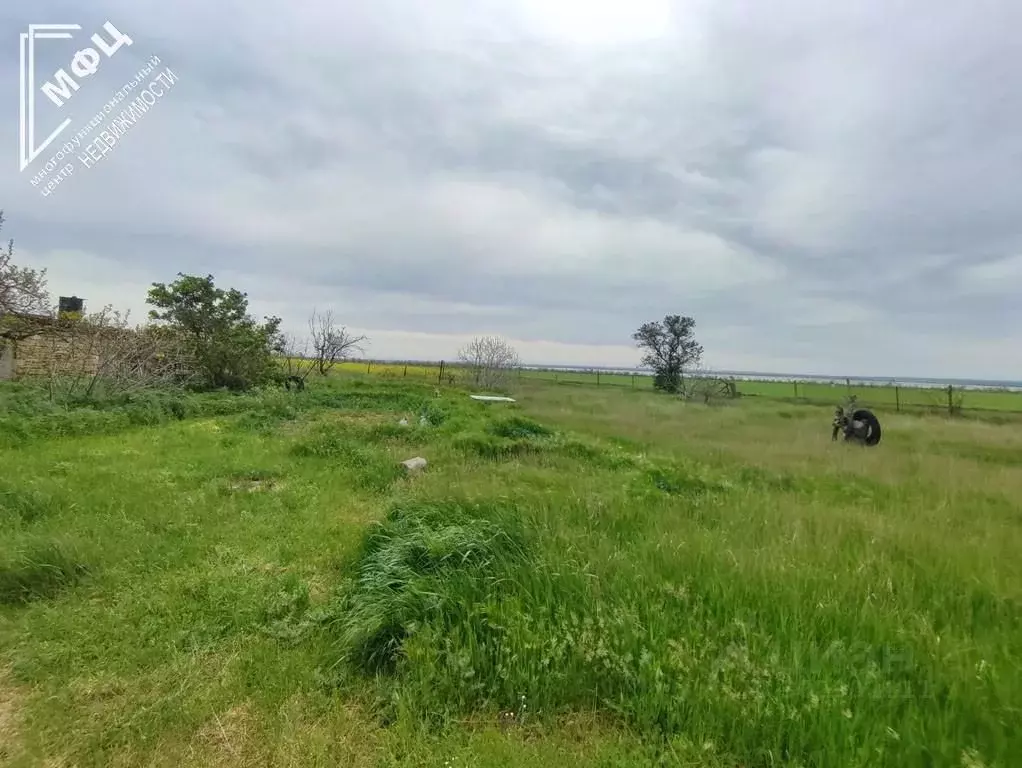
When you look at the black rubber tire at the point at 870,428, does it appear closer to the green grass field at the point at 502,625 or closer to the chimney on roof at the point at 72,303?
the green grass field at the point at 502,625

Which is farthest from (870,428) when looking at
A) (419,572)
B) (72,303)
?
(72,303)

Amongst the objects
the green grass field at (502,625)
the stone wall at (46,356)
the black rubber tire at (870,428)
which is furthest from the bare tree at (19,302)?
the black rubber tire at (870,428)

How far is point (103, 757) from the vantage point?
2039mm

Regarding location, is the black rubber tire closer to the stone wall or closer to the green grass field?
the green grass field

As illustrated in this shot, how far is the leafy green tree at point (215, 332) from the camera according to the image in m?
16.2

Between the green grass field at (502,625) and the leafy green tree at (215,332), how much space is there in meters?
11.6

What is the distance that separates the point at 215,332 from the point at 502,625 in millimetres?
17196

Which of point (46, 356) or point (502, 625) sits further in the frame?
point (46, 356)

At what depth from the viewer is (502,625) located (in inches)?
104

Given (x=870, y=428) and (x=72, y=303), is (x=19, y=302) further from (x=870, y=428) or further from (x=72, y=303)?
(x=870, y=428)

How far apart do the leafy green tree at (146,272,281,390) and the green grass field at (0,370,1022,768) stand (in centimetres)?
1161

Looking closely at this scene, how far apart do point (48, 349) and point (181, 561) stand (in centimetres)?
→ 1636

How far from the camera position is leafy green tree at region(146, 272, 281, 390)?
1625 cm

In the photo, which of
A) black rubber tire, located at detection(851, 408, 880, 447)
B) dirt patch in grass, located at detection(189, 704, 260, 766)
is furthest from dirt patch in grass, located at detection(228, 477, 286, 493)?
black rubber tire, located at detection(851, 408, 880, 447)
